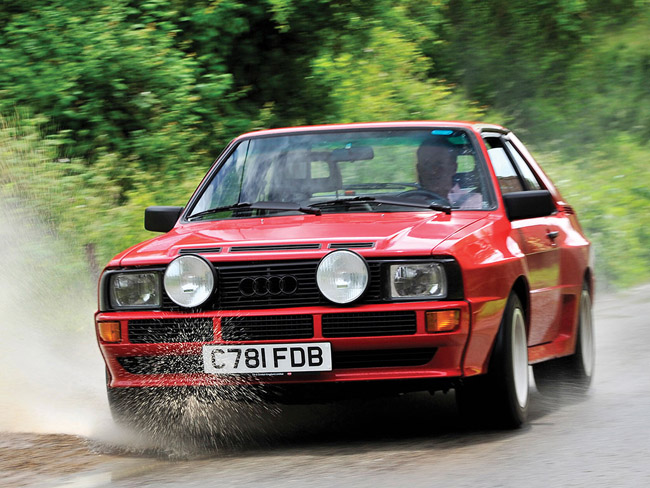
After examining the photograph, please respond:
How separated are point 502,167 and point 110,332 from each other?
8.25 ft

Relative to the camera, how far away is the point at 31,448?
6074 mm

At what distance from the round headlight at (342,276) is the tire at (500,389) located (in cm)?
72

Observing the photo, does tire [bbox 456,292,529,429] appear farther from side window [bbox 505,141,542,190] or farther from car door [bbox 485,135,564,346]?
side window [bbox 505,141,542,190]

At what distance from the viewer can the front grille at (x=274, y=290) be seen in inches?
215

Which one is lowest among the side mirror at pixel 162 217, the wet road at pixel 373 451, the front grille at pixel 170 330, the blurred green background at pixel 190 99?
the blurred green background at pixel 190 99

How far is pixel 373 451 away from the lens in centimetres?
548

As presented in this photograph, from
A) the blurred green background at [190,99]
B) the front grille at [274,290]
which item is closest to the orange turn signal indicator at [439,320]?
the front grille at [274,290]

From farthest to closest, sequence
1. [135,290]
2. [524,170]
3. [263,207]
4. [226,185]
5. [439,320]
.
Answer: [524,170]
[226,185]
[263,207]
[135,290]
[439,320]

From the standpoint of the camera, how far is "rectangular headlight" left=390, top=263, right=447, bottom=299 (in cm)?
545

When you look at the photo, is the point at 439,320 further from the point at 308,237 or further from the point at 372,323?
the point at 308,237

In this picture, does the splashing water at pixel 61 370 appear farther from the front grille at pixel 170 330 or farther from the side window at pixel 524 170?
the side window at pixel 524 170

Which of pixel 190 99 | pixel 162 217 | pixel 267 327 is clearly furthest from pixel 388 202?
pixel 190 99

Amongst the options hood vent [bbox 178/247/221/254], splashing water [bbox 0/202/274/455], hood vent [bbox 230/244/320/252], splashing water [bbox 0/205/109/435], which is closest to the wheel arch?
hood vent [bbox 230/244/320/252]

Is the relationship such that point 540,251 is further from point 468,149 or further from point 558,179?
point 558,179
